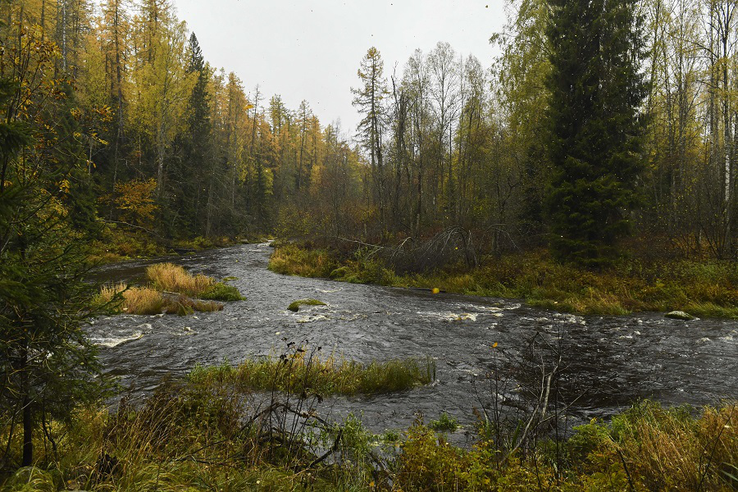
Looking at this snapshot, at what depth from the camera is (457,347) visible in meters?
9.08

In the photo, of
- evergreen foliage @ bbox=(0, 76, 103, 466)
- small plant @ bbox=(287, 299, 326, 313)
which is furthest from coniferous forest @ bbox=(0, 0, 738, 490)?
small plant @ bbox=(287, 299, 326, 313)

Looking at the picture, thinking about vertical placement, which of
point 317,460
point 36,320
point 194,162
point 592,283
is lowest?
point 317,460

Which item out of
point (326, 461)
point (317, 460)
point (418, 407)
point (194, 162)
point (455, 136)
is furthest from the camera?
point (455, 136)

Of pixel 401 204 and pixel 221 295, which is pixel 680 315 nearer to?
pixel 221 295

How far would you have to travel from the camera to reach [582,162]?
1560 centimetres

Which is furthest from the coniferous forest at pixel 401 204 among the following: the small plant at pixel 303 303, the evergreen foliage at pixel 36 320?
the small plant at pixel 303 303

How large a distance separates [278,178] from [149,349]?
4503 centimetres

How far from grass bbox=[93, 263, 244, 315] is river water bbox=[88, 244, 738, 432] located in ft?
1.92

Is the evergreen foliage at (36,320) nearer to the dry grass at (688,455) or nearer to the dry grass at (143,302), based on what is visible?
the dry grass at (688,455)

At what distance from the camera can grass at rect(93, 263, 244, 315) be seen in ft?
38.6

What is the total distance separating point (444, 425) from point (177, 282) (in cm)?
1322

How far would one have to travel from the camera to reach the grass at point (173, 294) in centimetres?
1176

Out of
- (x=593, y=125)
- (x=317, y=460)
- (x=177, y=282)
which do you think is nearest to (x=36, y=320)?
(x=317, y=460)

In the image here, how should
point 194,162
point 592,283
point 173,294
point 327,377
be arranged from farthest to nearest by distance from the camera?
point 194,162, point 592,283, point 173,294, point 327,377
